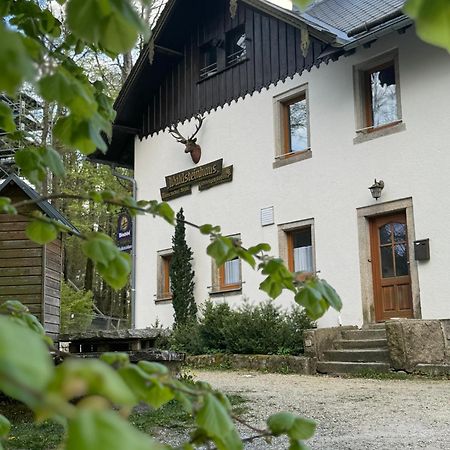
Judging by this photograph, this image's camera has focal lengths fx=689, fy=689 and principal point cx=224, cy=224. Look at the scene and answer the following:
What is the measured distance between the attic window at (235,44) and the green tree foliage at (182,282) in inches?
140

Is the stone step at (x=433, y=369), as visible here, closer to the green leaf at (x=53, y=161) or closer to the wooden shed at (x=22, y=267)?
the wooden shed at (x=22, y=267)

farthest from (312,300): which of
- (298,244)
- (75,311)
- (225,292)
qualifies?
(75,311)

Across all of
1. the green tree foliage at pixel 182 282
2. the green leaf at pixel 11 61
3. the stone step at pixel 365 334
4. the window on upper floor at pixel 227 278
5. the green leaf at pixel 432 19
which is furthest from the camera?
the green tree foliage at pixel 182 282

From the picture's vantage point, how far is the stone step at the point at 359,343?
10.1 metres

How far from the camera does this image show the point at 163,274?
Answer: 15.7 m

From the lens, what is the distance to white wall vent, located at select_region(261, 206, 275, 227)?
13.4 metres

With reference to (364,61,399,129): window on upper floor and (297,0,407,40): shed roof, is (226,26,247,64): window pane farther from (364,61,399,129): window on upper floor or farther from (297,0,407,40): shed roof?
(364,61,399,129): window on upper floor

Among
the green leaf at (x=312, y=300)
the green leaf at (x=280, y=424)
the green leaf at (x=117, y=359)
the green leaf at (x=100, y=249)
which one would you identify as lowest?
the green leaf at (x=280, y=424)

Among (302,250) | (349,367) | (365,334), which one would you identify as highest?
(302,250)

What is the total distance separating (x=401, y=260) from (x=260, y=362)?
9.61 feet

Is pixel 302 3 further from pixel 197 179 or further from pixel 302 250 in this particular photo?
pixel 197 179

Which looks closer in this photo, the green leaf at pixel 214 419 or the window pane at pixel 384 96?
the green leaf at pixel 214 419

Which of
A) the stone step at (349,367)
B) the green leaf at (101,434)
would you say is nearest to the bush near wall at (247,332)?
the stone step at (349,367)

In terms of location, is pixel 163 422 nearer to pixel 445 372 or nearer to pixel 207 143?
pixel 445 372
